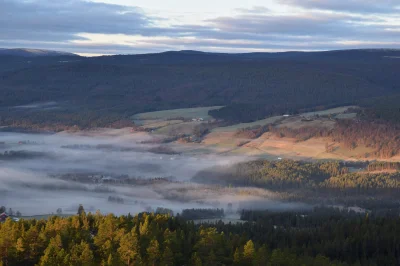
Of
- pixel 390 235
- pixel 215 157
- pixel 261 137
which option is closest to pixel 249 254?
pixel 390 235

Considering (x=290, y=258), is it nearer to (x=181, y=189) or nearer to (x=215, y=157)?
(x=181, y=189)

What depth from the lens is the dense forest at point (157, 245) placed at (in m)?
43.6

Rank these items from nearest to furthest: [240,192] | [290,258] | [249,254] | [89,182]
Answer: [249,254]
[290,258]
[240,192]
[89,182]

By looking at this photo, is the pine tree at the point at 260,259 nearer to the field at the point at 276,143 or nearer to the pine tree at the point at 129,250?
the pine tree at the point at 129,250

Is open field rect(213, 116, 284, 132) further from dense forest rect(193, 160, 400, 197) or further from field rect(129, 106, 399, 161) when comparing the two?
dense forest rect(193, 160, 400, 197)

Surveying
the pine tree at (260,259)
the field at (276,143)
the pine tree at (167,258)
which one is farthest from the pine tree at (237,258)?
the field at (276,143)

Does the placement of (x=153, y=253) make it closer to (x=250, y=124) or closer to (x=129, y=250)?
(x=129, y=250)

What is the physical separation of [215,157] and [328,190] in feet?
121

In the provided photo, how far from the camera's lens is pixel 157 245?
149 feet

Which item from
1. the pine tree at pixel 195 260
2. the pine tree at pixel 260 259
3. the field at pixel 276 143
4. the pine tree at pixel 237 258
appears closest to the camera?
the pine tree at pixel 195 260

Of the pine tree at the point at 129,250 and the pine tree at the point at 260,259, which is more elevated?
the pine tree at the point at 129,250

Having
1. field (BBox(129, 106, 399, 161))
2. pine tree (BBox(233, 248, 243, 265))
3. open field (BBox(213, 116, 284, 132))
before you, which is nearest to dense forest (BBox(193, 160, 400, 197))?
field (BBox(129, 106, 399, 161))

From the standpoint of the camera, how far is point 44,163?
160m

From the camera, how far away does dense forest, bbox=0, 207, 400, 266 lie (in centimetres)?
4362
